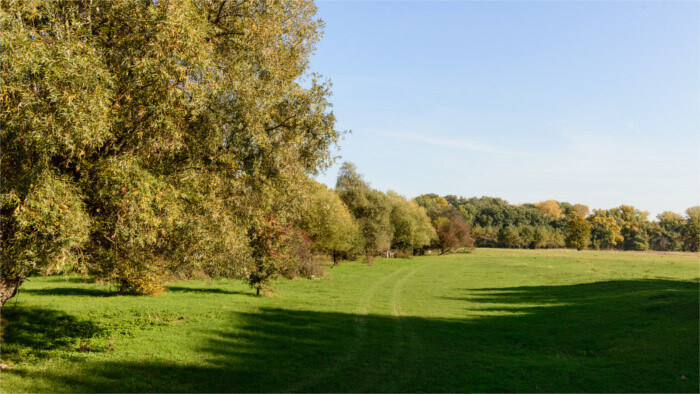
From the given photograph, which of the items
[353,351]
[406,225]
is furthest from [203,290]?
[406,225]

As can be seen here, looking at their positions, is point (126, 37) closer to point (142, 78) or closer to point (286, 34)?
point (142, 78)

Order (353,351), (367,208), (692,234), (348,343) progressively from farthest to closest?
1. (692,234)
2. (367,208)
3. (348,343)
4. (353,351)

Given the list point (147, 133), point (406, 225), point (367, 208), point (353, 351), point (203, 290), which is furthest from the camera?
point (406, 225)

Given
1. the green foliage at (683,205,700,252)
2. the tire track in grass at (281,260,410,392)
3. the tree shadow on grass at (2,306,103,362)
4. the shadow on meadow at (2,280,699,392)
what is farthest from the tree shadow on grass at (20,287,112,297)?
the green foliage at (683,205,700,252)

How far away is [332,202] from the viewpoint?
57281 mm

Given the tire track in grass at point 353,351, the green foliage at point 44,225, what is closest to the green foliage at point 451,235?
the tire track in grass at point 353,351

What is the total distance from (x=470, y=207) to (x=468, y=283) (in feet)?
476

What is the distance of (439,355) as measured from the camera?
15.8 metres

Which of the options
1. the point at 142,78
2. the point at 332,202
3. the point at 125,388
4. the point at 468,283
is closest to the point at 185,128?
the point at 142,78

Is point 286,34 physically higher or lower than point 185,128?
higher

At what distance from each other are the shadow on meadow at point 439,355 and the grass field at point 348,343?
6 cm

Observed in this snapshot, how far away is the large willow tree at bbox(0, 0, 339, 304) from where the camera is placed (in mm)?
10383

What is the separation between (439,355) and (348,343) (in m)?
3.84

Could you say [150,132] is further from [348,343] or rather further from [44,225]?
[348,343]
